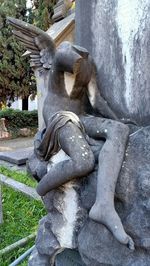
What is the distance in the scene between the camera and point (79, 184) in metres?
1.51

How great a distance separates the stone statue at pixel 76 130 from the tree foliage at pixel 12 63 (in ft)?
42.9

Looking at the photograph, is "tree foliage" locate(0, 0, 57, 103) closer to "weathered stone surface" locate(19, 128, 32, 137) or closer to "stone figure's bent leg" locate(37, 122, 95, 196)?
"weathered stone surface" locate(19, 128, 32, 137)

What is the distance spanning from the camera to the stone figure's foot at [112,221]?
1.24m

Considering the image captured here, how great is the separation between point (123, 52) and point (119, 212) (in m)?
0.77

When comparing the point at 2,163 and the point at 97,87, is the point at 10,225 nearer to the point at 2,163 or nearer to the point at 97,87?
the point at 97,87

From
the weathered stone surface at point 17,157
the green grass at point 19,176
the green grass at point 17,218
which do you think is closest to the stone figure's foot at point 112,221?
the green grass at point 17,218

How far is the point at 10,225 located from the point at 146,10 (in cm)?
266

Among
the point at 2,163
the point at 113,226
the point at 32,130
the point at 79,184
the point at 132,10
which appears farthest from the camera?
the point at 32,130

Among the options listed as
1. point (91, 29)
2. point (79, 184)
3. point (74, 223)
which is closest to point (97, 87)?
point (91, 29)

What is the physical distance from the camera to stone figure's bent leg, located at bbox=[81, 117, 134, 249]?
126 centimetres

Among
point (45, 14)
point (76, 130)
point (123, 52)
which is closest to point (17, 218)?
point (76, 130)

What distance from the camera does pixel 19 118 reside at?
46.6ft

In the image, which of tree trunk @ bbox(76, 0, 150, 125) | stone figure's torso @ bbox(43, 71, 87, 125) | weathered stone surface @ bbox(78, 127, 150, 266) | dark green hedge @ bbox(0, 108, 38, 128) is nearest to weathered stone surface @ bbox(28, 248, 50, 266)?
weathered stone surface @ bbox(78, 127, 150, 266)

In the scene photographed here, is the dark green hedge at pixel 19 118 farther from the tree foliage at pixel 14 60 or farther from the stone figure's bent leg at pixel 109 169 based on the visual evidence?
the stone figure's bent leg at pixel 109 169
